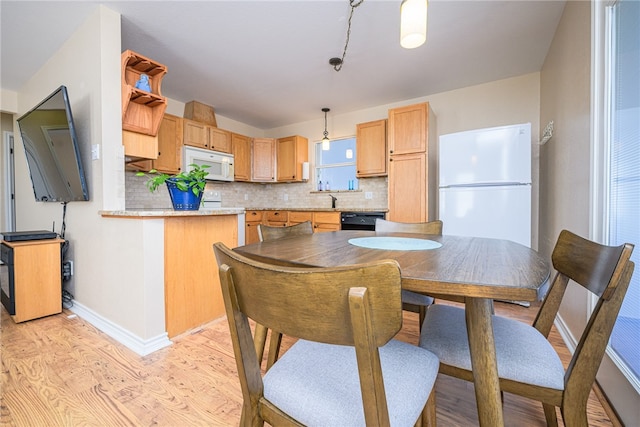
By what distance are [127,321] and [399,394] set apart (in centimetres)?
194

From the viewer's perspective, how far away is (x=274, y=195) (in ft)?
17.1

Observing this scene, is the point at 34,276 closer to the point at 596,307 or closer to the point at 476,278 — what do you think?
the point at 476,278

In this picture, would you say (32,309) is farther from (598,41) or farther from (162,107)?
(598,41)

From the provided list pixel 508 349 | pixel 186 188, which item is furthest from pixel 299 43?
pixel 508 349

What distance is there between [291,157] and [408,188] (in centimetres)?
220

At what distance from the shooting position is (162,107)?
89.0 inches

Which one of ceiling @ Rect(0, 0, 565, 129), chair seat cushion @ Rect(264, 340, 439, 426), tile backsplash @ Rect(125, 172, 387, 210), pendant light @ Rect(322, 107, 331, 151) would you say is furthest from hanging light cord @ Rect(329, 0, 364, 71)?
chair seat cushion @ Rect(264, 340, 439, 426)

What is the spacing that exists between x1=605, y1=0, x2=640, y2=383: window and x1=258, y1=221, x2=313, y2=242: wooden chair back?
61.9 inches

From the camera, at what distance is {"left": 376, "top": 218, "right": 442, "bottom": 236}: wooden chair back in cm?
185

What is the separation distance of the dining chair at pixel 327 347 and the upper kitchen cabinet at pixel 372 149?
3.17 m

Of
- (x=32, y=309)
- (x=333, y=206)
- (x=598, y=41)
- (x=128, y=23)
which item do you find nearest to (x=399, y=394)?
(x=598, y=41)

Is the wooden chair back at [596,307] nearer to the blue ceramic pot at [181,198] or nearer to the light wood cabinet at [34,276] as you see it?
the blue ceramic pot at [181,198]

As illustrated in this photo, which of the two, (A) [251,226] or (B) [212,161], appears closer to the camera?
(B) [212,161]

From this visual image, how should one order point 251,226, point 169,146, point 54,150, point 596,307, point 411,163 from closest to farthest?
point 596,307 < point 54,150 < point 411,163 < point 169,146 < point 251,226
